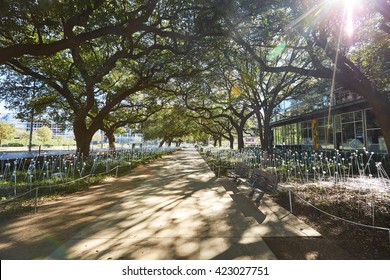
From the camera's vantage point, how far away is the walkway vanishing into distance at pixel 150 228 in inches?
134

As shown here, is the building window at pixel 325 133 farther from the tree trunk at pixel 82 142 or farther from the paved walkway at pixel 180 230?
the tree trunk at pixel 82 142

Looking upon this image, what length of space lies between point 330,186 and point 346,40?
573cm

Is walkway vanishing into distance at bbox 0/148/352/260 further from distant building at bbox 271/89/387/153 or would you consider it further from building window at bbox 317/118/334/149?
building window at bbox 317/118/334/149

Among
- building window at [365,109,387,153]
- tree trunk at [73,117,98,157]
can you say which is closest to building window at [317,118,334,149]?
building window at [365,109,387,153]

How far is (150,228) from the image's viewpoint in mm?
4281

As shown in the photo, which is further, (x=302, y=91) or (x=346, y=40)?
(x=302, y=91)

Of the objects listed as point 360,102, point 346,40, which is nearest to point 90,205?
point 346,40

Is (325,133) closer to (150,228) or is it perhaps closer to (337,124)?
(337,124)

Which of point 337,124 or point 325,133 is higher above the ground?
point 337,124

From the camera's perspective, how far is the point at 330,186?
7531 millimetres

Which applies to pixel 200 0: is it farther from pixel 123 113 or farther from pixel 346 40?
pixel 123 113

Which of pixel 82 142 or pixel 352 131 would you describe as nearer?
pixel 82 142

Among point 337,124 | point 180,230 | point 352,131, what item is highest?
point 337,124

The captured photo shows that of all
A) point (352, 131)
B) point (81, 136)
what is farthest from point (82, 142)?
point (352, 131)
